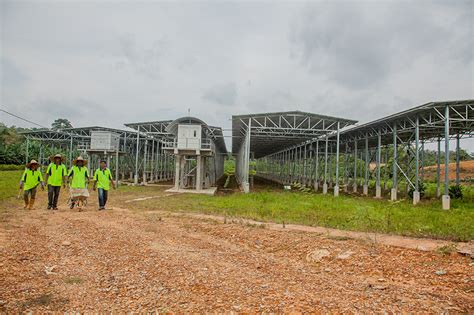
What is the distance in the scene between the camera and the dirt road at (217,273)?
3863 millimetres

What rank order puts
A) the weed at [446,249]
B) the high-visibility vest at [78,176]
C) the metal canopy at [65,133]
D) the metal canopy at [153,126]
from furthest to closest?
Result: the metal canopy at [65,133]
the metal canopy at [153,126]
the high-visibility vest at [78,176]
the weed at [446,249]

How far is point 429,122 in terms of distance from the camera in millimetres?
17250

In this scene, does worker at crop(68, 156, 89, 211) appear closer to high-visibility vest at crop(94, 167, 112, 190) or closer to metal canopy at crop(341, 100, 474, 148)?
high-visibility vest at crop(94, 167, 112, 190)

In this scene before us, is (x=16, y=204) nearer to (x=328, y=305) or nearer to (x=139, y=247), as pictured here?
(x=139, y=247)

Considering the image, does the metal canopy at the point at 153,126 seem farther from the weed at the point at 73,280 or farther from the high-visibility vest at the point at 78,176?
the weed at the point at 73,280

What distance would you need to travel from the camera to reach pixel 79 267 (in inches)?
198

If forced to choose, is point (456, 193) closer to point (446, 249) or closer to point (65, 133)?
point (446, 249)

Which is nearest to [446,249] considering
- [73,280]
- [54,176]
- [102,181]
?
[73,280]

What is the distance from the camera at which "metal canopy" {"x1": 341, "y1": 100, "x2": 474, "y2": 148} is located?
51.9ft

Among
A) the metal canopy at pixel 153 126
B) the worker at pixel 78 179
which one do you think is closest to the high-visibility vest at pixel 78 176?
the worker at pixel 78 179

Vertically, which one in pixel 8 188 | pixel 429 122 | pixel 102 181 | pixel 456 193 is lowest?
pixel 8 188

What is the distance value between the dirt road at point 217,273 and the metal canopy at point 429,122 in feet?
41.4

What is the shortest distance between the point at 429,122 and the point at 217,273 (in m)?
16.9

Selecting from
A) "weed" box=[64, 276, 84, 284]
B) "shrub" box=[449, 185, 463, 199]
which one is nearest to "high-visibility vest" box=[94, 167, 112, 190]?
"weed" box=[64, 276, 84, 284]
